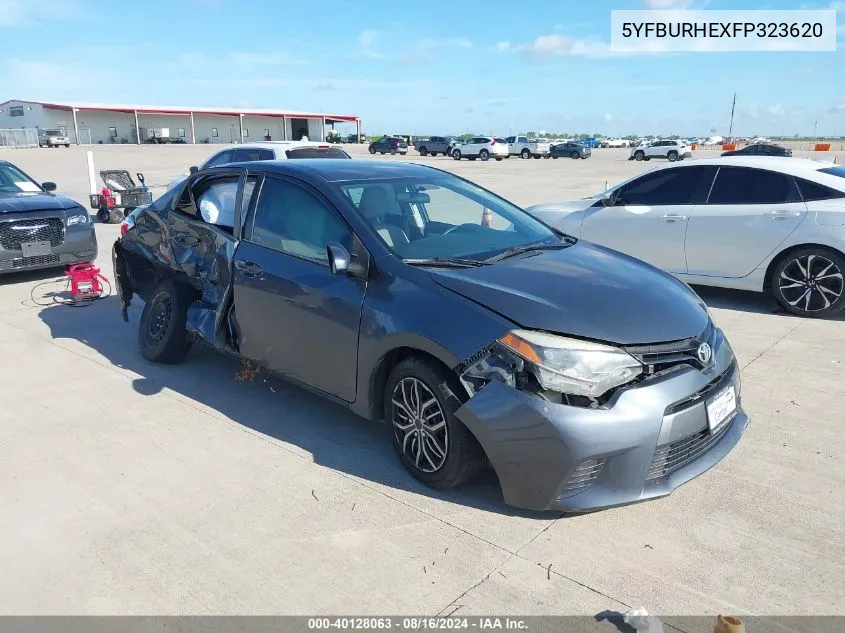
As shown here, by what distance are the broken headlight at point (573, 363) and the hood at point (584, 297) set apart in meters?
0.06

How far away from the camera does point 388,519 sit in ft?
11.1

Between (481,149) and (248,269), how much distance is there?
45658 mm

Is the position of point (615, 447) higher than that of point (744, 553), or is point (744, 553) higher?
point (615, 447)

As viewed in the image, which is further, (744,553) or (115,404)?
(115,404)

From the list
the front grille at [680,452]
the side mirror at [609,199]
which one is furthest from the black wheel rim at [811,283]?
the front grille at [680,452]

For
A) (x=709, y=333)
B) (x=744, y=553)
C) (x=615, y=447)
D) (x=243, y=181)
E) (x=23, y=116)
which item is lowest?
(x=744, y=553)

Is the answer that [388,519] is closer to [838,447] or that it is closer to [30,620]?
[30,620]

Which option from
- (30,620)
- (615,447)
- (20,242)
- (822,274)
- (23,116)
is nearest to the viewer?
(30,620)

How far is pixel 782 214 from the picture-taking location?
6.82 m

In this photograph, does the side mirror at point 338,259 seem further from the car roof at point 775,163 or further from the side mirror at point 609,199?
the car roof at point 775,163

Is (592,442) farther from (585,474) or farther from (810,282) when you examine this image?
(810,282)

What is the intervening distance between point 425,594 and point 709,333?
2.02m

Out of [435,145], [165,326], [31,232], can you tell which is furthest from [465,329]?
[435,145]

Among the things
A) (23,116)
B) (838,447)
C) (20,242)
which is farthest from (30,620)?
(23,116)
